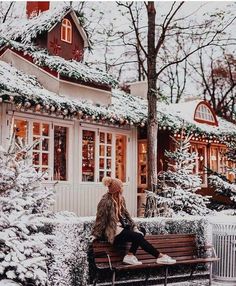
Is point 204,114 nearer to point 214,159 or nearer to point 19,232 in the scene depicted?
point 214,159

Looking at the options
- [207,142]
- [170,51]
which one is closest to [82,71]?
[207,142]

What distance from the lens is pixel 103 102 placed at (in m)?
18.0

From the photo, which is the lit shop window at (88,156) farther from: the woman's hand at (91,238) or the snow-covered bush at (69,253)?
the snow-covered bush at (69,253)

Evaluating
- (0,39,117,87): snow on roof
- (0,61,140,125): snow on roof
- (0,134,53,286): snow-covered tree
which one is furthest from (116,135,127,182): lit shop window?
(0,134,53,286): snow-covered tree

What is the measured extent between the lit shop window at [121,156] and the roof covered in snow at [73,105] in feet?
2.65

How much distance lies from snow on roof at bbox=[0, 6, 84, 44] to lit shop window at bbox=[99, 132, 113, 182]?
3836mm

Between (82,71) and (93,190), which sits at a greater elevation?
(82,71)

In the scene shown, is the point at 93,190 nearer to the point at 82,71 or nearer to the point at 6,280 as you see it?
the point at 82,71

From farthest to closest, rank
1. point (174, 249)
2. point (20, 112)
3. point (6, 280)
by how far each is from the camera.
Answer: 1. point (20, 112)
2. point (174, 249)
3. point (6, 280)

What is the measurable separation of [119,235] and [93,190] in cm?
825

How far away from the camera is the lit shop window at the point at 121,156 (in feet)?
61.8

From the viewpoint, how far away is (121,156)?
19.0 metres

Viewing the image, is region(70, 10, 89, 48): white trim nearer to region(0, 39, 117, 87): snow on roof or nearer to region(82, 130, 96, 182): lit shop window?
region(0, 39, 117, 87): snow on roof

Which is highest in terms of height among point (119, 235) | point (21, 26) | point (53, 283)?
point (21, 26)
